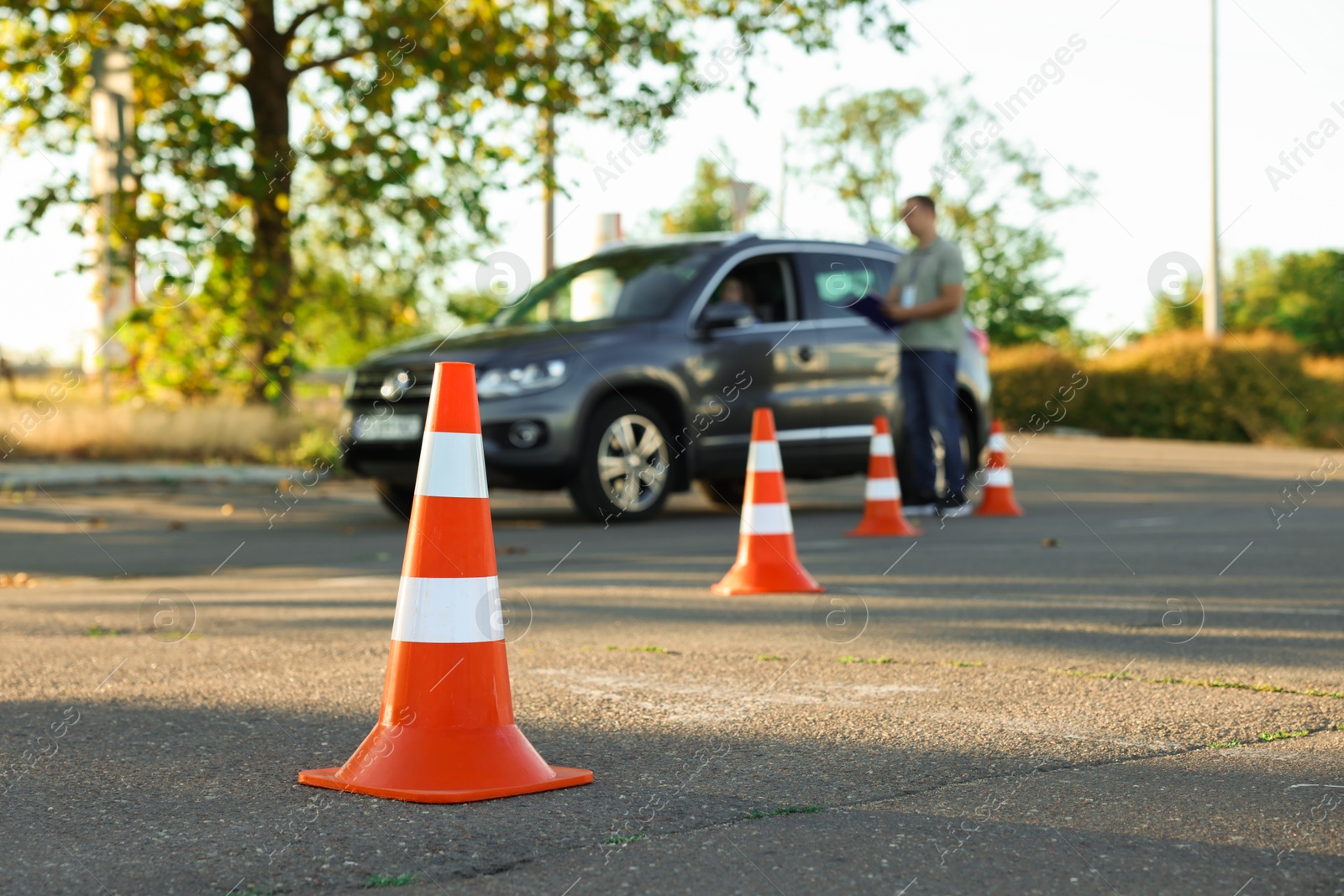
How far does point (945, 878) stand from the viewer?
263 centimetres

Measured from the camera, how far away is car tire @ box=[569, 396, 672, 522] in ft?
32.9

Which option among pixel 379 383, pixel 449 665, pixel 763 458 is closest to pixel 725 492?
pixel 379 383

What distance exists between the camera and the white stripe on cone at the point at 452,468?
3395 mm

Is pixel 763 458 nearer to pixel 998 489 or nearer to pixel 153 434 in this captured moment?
pixel 998 489

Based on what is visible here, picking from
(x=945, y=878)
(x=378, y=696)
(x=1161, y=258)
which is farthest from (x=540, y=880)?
(x=1161, y=258)

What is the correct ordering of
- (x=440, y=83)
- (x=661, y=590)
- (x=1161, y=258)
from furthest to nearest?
(x=440, y=83)
(x=1161, y=258)
(x=661, y=590)

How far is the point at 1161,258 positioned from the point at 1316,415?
836 inches

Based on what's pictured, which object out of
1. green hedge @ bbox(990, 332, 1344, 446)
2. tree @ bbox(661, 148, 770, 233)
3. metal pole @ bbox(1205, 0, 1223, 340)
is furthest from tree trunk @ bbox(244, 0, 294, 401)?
tree @ bbox(661, 148, 770, 233)

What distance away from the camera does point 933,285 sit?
10.6m

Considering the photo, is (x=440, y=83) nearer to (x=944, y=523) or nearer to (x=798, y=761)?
(x=944, y=523)

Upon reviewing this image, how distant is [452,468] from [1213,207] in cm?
3057

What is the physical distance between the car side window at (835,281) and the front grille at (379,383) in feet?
9.32

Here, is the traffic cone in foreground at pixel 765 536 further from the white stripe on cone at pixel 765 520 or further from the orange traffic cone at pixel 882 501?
the orange traffic cone at pixel 882 501

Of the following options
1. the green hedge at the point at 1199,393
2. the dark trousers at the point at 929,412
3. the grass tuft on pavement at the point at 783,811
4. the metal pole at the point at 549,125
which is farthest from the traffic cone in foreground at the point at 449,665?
the green hedge at the point at 1199,393
